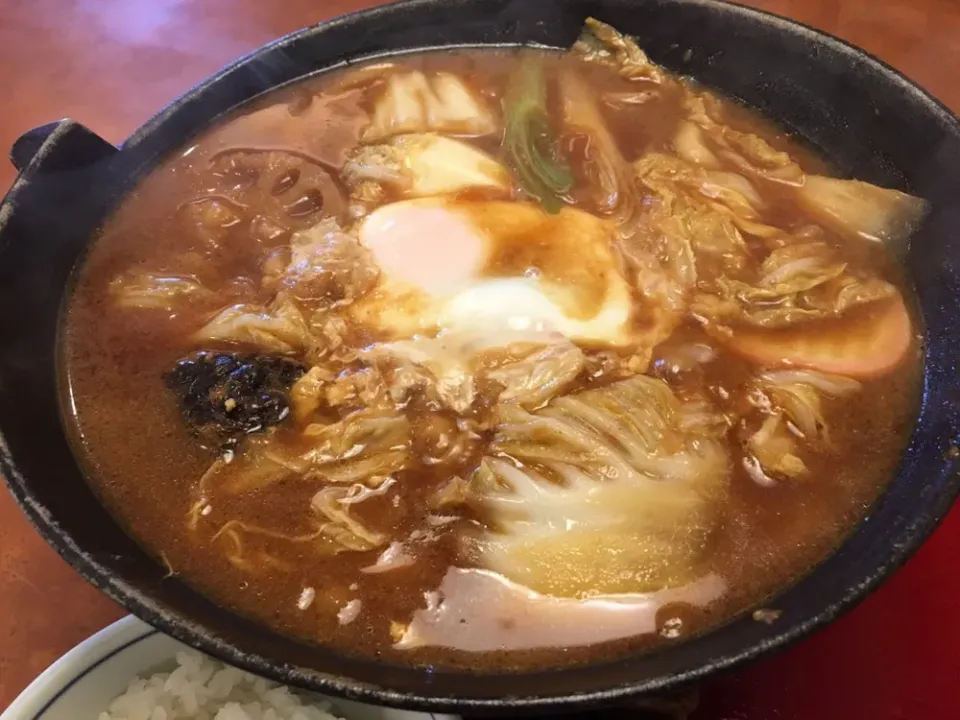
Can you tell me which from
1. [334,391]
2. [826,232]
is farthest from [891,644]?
[334,391]

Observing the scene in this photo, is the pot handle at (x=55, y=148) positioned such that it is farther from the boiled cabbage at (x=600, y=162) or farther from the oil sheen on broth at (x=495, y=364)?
the boiled cabbage at (x=600, y=162)

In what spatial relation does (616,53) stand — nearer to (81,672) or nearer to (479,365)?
(479,365)

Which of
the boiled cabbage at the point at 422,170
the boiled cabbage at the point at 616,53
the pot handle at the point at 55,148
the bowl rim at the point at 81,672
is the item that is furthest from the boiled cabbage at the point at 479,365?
the boiled cabbage at the point at 616,53

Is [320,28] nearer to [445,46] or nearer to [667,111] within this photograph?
[445,46]

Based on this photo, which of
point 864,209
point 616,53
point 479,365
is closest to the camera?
point 479,365

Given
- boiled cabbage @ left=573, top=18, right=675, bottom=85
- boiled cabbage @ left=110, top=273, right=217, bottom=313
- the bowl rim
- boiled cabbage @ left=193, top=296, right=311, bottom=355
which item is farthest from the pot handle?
boiled cabbage @ left=573, top=18, right=675, bottom=85

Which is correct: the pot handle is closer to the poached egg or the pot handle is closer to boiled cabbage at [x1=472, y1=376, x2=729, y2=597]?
the poached egg

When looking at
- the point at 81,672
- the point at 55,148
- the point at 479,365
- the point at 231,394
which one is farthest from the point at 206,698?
the point at 55,148

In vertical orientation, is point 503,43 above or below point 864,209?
above
